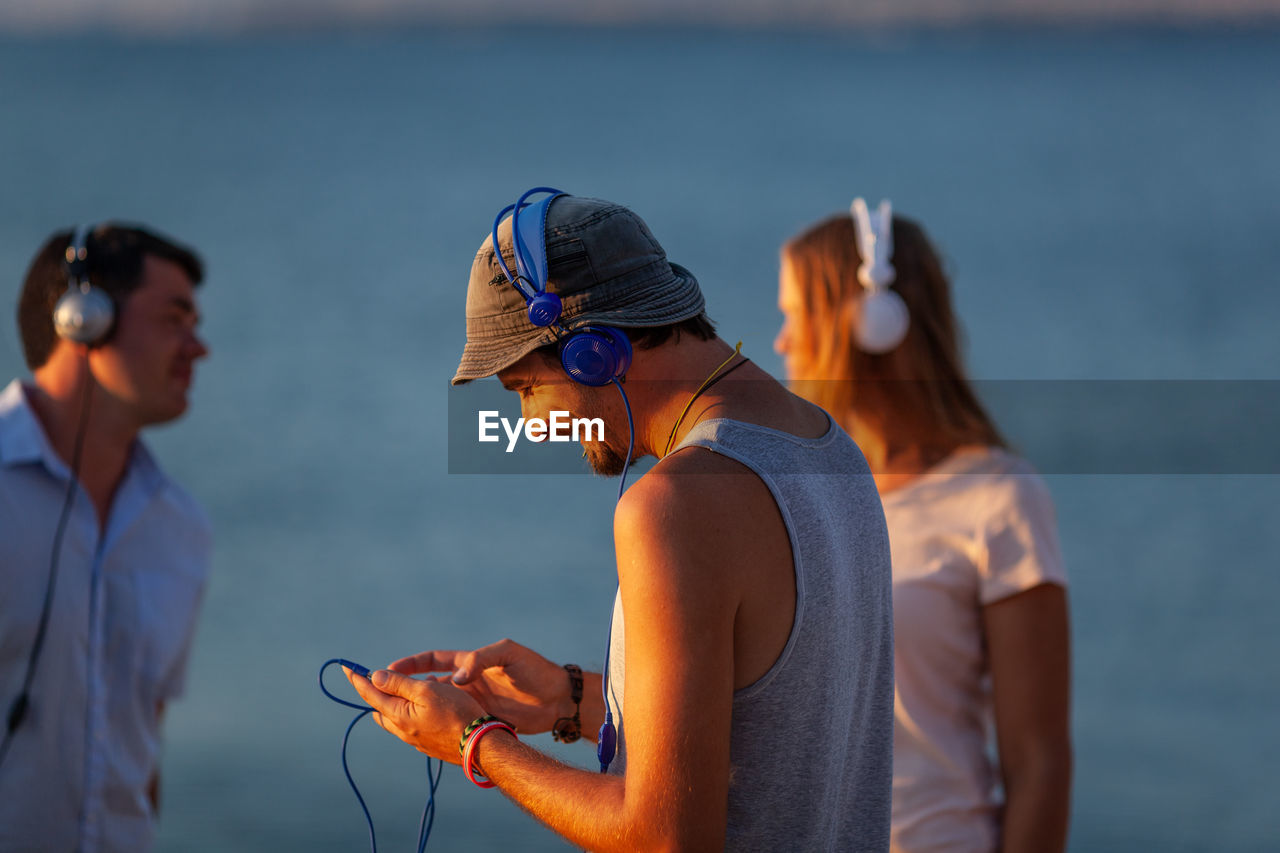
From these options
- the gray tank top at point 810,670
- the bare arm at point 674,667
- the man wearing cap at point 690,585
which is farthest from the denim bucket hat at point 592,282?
the bare arm at point 674,667

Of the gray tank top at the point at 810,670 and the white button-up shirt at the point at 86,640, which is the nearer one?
the gray tank top at the point at 810,670

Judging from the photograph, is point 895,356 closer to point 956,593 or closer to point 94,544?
point 956,593

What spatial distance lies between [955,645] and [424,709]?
138 cm

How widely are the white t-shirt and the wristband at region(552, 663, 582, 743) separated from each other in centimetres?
82

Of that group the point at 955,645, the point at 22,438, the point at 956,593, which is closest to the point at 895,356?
the point at 956,593

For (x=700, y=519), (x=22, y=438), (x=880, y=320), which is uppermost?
(x=880, y=320)

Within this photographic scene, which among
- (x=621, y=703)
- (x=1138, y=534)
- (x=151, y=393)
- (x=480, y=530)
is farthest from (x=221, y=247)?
(x=621, y=703)

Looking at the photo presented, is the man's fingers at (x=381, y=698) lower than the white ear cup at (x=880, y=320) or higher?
lower

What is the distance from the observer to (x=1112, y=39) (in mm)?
28391

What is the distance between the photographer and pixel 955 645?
2701mm

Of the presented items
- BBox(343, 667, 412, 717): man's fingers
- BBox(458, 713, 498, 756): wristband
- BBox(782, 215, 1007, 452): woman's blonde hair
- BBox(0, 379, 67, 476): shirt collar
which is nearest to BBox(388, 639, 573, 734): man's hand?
BBox(343, 667, 412, 717): man's fingers

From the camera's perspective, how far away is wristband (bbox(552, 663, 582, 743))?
2141 millimetres

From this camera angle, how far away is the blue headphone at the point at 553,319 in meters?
1.72

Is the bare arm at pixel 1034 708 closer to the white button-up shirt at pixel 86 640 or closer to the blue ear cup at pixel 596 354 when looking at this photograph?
the blue ear cup at pixel 596 354
